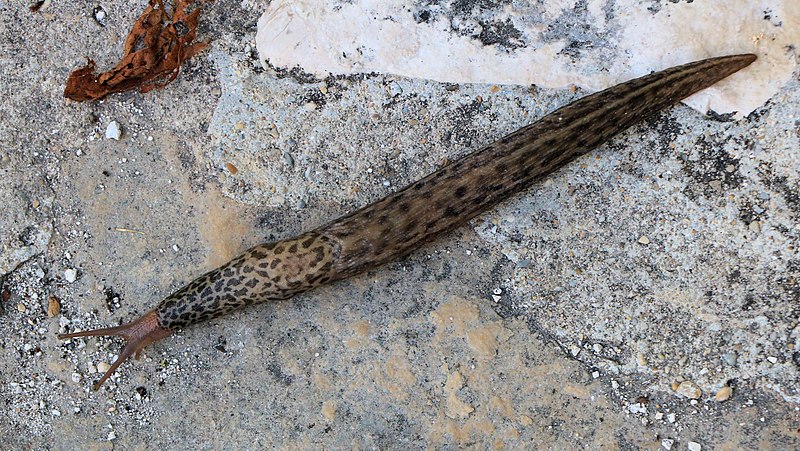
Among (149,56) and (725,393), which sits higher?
(149,56)

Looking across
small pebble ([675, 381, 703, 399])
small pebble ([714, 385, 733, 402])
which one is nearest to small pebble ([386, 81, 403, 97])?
small pebble ([675, 381, 703, 399])

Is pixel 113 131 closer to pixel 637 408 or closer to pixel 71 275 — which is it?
pixel 71 275

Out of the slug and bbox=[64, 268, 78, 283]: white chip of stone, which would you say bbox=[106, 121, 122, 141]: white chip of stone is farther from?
the slug

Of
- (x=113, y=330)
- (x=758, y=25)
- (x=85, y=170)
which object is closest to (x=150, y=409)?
(x=113, y=330)

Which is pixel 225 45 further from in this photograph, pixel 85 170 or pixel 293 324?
pixel 293 324

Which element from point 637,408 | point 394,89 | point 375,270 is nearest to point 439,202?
point 375,270

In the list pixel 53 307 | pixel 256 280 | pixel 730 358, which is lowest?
pixel 53 307
